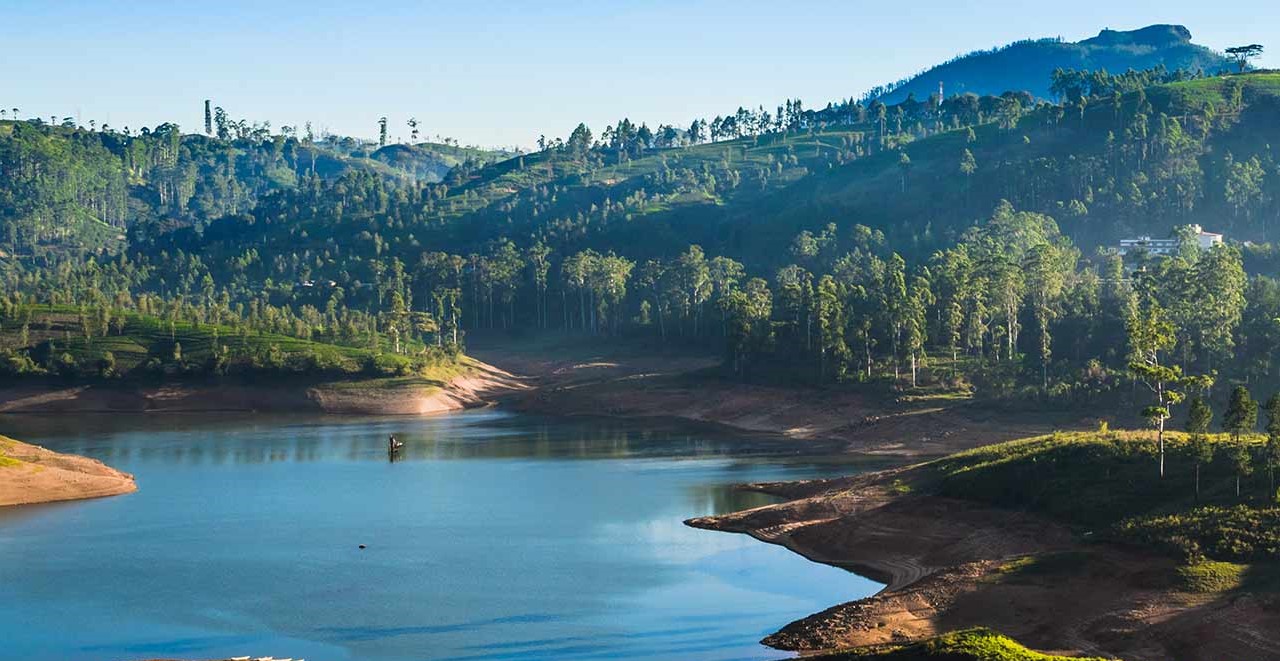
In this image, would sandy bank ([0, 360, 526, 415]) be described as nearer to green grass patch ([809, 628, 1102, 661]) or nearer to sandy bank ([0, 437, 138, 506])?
sandy bank ([0, 437, 138, 506])

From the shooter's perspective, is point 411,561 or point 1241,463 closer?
point 1241,463

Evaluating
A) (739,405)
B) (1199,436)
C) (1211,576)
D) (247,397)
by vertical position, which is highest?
(1199,436)

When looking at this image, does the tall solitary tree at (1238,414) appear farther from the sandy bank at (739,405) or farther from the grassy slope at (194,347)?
the grassy slope at (194,347)

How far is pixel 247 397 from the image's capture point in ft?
538

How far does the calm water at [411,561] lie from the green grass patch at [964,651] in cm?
926

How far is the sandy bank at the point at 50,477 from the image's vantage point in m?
97.8

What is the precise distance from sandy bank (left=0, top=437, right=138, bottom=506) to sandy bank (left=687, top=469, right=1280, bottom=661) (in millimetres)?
47566

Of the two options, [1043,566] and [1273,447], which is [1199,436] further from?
[1043,566]

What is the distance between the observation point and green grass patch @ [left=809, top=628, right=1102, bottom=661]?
47.7m

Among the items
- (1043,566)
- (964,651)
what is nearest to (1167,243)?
(1043,566)

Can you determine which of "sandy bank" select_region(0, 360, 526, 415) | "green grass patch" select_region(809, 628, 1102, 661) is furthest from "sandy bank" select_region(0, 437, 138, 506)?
"green grass patch" select_region(809, 628, 1102, 661)

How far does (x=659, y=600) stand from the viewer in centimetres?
6750

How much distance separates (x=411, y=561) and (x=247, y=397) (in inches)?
3682

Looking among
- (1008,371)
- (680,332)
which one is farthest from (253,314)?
(1008,371)
